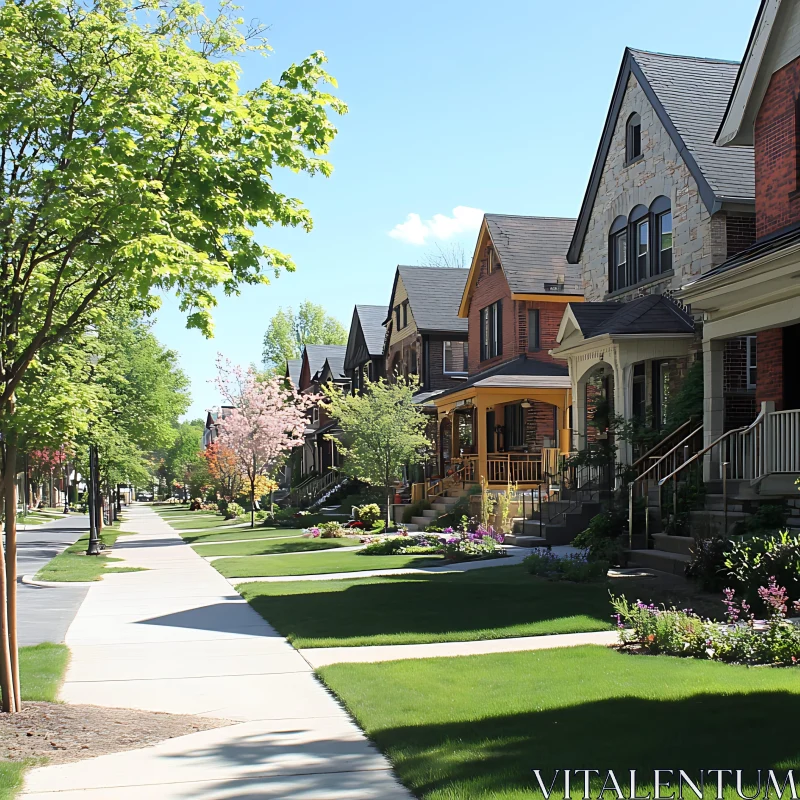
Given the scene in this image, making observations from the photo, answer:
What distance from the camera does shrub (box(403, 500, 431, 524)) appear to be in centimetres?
3372

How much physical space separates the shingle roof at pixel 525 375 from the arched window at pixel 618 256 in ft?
21.0

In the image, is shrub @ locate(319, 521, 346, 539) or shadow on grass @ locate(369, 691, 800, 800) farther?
shrub @ locate(319, 521, 346, 539)

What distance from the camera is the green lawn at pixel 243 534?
118ft

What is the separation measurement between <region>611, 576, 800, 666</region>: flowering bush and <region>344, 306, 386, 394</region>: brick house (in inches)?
1631

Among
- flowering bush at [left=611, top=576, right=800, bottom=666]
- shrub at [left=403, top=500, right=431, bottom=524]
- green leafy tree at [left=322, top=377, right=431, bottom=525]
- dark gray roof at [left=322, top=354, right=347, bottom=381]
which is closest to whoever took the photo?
flowering bush at [left=611, top=576, right=800, bottom=666]

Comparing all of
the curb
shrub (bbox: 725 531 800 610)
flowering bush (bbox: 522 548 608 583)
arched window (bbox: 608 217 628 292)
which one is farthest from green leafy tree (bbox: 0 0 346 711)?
arched window (bbox: 608 217 628 292)

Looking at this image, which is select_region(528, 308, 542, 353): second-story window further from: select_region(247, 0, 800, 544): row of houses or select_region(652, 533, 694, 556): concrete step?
select_region(652, 533, 694, 556): concrete step

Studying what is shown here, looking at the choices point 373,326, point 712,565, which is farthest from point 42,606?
point 373,326

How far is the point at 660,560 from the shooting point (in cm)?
1609

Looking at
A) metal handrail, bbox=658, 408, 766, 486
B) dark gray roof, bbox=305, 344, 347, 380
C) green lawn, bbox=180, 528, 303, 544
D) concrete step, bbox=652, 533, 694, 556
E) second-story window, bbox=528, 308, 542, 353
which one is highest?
dark gray roof, bbox=305, 344, 347, 380

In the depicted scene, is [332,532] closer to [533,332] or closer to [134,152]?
[533,332]

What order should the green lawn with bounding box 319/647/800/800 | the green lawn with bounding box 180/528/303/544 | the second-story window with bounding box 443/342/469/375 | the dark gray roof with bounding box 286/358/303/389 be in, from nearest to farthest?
the green lawn with bounding box 319/647/800/800 → the green lawn with bounding box 180/528/303/544 → the second-story window with bounding box 443/342/469/375 → the dark gray roof with bounding box 286/358/303/389

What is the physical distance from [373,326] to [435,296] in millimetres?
10016

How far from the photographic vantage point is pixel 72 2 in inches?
309
